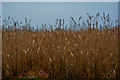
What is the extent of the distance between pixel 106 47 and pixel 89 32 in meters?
0.57

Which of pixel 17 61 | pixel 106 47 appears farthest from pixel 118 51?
pixel 17 61

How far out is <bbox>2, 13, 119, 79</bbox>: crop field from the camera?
3.12 metres

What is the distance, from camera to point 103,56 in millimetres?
3234

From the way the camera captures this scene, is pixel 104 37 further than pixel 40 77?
Yes

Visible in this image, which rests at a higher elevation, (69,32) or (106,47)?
(69,32)

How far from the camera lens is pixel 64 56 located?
3223 mm

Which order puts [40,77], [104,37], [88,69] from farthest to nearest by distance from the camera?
[104,37] < [40,77] < [88,69]

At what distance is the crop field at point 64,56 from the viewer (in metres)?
3.12

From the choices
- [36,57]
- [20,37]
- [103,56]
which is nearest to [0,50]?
[20,37]

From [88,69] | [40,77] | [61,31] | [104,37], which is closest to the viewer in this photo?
[88,69]

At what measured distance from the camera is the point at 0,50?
3670 mm

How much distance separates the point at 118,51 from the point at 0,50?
2.67 meters

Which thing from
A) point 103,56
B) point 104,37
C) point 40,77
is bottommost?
point 40,77

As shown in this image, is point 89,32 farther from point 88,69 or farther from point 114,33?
point 88,69
